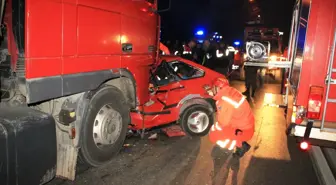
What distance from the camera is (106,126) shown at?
4.46 meters

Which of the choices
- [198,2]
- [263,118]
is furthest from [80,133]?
[198,2]

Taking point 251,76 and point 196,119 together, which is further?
point 251,76

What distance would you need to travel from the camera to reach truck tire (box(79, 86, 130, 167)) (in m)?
4.20

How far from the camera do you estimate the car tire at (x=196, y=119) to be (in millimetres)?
6172

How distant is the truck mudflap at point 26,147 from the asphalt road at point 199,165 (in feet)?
3.07

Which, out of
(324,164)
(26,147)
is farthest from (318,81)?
(26,147)

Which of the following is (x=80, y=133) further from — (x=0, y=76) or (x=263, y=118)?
(x=263, y=118)

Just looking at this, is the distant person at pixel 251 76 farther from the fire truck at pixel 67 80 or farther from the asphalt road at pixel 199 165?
the fire truck at pixel 67 80

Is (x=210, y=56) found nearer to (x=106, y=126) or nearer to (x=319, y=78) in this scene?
(x=319, y=78)

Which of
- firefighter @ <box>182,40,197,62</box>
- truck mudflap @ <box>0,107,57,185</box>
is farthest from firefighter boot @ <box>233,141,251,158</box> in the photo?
firefighter @ <box>182,40,197,62</box>

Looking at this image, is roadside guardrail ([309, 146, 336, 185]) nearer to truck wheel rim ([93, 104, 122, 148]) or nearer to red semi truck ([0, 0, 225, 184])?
red semi truck ([0, 0, 225, 184])

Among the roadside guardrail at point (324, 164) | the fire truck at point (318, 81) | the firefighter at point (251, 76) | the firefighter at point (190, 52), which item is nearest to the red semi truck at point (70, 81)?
the fire truck at point (318, 81)

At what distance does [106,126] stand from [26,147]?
147 cm

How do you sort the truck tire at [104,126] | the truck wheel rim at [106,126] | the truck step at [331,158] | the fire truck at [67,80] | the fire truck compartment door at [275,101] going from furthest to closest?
the fire truck compartment door at [275,101]
the truck step at [331,158]
the truck wheel rim at [106,126]
the truck tire at [104,126]
the fire truck at [67,80]
